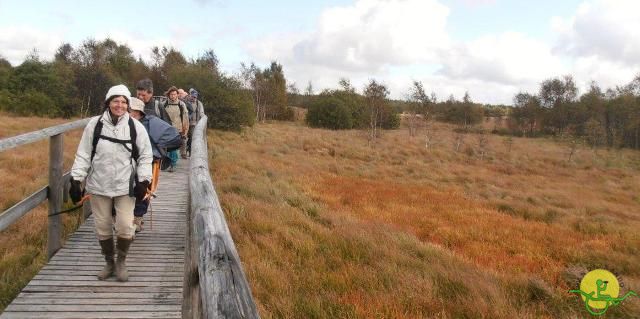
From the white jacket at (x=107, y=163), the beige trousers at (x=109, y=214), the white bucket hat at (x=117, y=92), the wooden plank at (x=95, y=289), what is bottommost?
the wooden plank at (x=95, y=289)

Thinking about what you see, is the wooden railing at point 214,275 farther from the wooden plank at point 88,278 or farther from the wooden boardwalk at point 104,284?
the wooden plank at point 88,278

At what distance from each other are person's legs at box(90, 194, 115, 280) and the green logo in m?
4.48

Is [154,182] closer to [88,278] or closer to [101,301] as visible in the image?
[88,278]

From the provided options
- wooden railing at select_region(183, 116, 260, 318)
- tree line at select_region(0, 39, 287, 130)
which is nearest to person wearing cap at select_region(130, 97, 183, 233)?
wooden railing at select_region(183, 116, 260, 318)

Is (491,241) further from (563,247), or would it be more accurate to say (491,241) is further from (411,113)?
(411,113)

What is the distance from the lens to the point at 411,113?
35875mm

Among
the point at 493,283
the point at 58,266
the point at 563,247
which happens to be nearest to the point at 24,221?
the point at 58,266

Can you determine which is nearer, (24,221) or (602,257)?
(24,221)

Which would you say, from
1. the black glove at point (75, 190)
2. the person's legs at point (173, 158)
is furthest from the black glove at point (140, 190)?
the person's legs at point (173, 158)

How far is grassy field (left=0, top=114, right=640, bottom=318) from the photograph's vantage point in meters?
4.50

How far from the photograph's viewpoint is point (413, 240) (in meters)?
6.96

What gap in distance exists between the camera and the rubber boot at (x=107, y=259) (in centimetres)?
374

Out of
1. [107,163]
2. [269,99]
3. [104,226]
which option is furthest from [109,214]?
[269,99]

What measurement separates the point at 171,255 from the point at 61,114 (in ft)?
97.7
